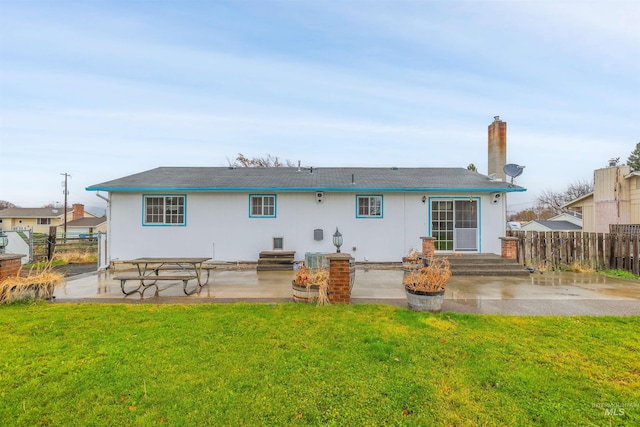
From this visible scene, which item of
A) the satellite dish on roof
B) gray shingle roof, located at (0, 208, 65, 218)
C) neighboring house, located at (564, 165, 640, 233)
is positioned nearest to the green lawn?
the satellite dish on roof

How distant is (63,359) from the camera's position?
314 centimetres

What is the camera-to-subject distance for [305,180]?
11.2 meters

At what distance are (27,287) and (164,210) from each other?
520 cm

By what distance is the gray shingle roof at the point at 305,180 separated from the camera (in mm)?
10000

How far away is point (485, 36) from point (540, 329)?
11.2 metres

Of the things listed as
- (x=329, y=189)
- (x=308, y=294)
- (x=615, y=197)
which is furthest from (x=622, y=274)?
(x=308, y=294)

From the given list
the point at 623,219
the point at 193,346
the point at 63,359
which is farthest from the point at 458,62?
the point at 63,359

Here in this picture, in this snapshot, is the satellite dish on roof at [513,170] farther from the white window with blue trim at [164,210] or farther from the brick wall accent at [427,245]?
the white window with blue trim at [164,210]

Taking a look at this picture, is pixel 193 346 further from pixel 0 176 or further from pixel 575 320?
pixel 0 176

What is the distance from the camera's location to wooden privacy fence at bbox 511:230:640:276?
8516 mm

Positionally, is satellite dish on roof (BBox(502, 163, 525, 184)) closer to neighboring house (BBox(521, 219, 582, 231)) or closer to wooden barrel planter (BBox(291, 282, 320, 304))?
wooden barrel planter (BBox(291, 282, 320, 304))

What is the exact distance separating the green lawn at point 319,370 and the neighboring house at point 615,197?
1130cm

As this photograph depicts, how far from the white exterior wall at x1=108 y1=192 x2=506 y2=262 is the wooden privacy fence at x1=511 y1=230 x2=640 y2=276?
3.07 ft

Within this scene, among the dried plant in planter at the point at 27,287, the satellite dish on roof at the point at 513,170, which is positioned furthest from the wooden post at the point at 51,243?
the satellite dish on roof at the point at 513,170
